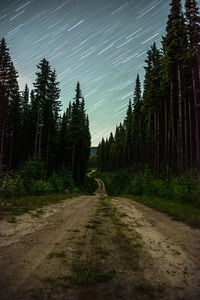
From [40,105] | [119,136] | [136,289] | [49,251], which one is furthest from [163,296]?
[119,136]

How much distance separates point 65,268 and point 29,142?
29.3 meters

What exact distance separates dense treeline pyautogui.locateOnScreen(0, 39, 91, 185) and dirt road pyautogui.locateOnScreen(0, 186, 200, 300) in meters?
19.6

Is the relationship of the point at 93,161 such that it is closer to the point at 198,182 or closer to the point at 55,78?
the point at 55,78

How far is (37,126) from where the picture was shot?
24.3 metres

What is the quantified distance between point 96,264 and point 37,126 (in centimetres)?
2470

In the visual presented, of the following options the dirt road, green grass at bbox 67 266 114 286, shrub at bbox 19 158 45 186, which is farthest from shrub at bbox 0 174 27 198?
green grass at bbox 67 266 114 286

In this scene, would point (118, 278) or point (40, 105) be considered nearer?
point (118, 278)

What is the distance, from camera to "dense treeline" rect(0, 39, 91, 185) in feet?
83.7

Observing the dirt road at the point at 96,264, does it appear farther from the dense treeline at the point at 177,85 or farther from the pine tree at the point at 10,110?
the pine tree at the point at 10,110

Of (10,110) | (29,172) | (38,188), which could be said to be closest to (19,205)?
(38,188)

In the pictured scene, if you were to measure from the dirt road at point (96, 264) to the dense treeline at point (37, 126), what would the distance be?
64.5 feet

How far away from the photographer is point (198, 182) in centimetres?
990

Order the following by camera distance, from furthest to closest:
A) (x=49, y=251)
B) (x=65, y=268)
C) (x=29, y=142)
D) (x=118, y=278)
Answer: (x=29, y=142)
(x=49, y=251)
(x=65, y=268)
(x=118, y=278)

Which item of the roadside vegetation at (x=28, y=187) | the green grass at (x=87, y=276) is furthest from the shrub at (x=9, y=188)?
the green grass at (x=87, y=276)
